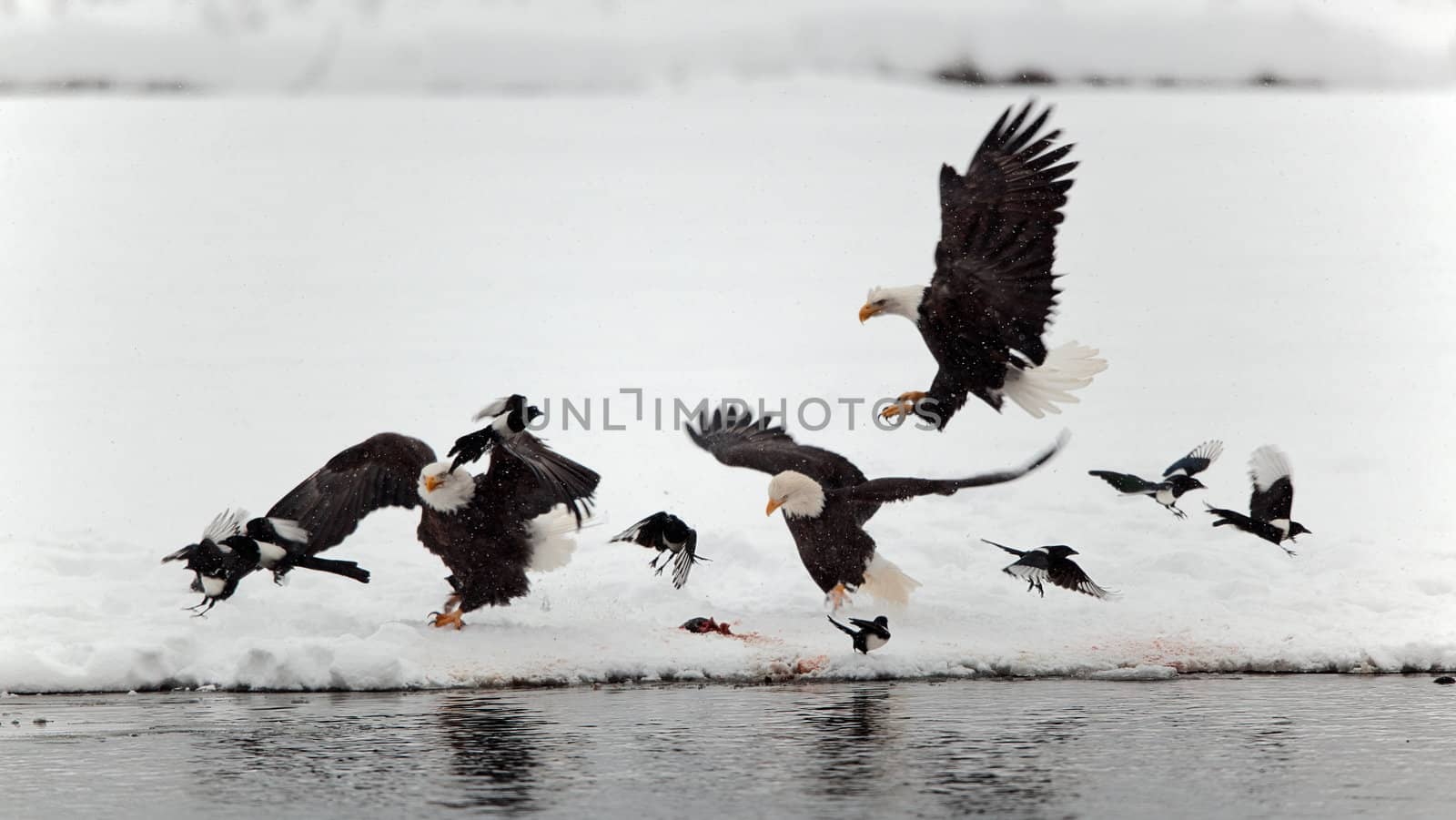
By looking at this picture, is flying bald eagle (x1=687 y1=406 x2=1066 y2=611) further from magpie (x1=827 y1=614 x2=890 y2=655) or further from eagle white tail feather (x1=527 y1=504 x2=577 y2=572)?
eagle white tail feather (x1=527 y1=504 x2=577 y2=572)

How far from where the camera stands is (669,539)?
876 centimetres

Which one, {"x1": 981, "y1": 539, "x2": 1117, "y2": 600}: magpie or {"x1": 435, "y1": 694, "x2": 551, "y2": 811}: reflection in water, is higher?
{"x1": 981, "y1": 539, "x2": 1117, "y2": 600}: magpie

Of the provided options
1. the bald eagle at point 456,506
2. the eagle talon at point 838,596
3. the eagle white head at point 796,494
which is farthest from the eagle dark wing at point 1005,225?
the bald eagle at point 456,506

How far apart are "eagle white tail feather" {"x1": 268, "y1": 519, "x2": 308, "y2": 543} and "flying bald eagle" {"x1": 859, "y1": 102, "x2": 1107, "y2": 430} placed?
315 centimetres

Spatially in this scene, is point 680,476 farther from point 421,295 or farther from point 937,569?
point 421,295

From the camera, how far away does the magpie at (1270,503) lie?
9.36 meters

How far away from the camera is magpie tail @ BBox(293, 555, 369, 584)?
27.3ft

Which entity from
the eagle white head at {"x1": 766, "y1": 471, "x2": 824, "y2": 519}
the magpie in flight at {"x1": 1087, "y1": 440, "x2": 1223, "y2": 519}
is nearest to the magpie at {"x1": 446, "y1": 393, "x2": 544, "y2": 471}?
the eagle white head at {"x1": 766, "y1": 471, "x2": 824, "y2": 519}

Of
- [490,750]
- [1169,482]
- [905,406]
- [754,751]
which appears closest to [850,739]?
[754,751]

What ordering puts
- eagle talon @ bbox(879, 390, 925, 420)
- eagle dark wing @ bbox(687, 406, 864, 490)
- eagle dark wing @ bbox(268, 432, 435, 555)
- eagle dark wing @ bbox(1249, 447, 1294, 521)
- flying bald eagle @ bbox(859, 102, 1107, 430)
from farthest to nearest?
1. eagle dark wing @ bbox(1249, 447, 1294, 521)
2. eagle talon @ bbox(879, 390, 925, 420)
3. eagle dark wing @ bbox(687, 406, 864, 490)
4. flying bald eagle @ bbox(859, 102, 1107, 430)
5. eagle dark wing @ bbox(268, 432, 435, 555)

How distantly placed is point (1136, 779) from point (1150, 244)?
1320cm

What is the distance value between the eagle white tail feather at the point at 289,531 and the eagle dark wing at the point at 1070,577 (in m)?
3.75

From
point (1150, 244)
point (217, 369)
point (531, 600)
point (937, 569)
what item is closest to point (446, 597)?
point (531, 600)

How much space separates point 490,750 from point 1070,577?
3701 millimetres
